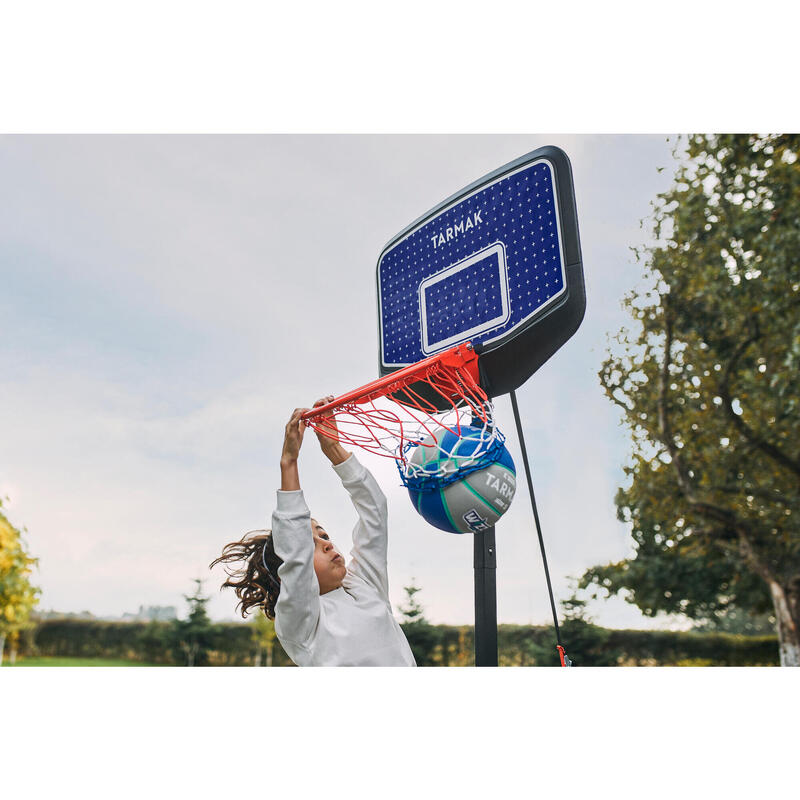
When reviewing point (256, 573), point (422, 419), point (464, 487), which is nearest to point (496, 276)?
point (422, 419)

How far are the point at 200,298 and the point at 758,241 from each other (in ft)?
15.2

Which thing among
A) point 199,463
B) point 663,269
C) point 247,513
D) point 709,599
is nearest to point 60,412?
point 199,463

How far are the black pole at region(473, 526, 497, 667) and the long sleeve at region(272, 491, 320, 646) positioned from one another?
1.73ft

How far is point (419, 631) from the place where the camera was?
605 cm

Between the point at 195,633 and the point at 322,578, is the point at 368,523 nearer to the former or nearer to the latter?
the point at 322,578

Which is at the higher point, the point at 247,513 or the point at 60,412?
the point at 60,412

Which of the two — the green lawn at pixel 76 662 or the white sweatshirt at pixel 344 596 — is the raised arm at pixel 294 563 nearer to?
the white sweatshirt at pixel 344 596

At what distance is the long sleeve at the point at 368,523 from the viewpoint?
200cm

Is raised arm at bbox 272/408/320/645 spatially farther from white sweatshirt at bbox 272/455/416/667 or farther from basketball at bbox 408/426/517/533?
basketball at bbox 408/426/517/533

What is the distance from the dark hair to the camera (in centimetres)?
200

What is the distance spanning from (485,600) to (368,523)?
416mm

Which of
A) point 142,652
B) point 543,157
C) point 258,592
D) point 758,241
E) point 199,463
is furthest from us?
point 142,652

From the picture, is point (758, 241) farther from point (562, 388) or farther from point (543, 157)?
point (543, 157)

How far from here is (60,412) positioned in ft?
19.0
